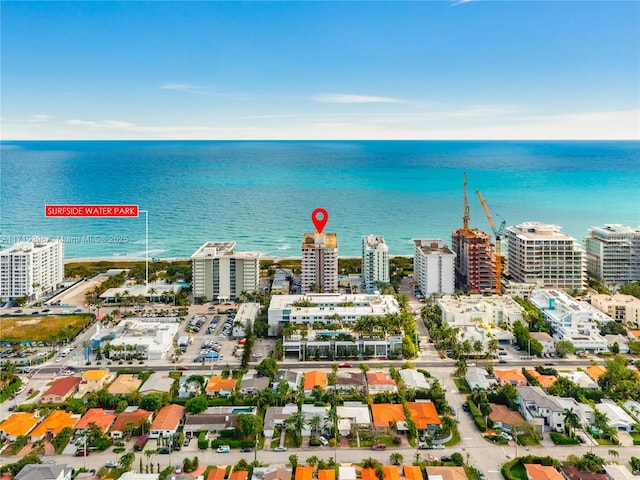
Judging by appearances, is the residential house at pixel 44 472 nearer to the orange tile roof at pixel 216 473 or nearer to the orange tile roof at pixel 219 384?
the orange tile roof at pixel 216 473

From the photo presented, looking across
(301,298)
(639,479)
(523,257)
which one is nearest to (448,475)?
(639,479)

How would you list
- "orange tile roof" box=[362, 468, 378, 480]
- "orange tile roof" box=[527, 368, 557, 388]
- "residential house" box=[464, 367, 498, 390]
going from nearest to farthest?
1. "orange tile roof" box=[362, 468, 378, 480]
2. "residential house" box=[464, 367, 498, 390]
3. "orange tile roof" box=[527, 368, 557, 388]

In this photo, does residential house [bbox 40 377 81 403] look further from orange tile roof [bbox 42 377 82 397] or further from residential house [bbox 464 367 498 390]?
residential house [bbox 464 367 498 390]

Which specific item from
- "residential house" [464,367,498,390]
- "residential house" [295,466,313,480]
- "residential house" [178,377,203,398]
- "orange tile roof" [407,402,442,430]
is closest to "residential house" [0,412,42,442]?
"residential house" [178,377,203,398]

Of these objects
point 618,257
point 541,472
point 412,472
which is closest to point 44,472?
point 412,472

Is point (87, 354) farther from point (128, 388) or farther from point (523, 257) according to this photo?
point (523, 257)

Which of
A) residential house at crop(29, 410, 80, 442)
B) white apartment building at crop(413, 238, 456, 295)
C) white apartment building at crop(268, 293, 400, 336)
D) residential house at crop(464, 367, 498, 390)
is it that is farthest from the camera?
white apartment building at crop(413, 238, 456, 295)

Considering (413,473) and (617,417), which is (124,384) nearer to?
(413,473)
